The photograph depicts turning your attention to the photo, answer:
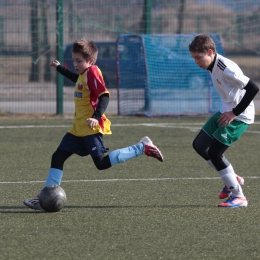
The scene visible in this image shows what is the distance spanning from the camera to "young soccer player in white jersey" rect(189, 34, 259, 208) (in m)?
6.84

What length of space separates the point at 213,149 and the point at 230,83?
62cm

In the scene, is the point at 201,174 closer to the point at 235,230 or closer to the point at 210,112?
the point at 235,230

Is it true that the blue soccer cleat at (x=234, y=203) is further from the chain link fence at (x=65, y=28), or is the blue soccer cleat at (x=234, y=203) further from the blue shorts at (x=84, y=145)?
the chain link fence at (x=65, y=28)

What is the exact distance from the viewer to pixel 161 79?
16.7m

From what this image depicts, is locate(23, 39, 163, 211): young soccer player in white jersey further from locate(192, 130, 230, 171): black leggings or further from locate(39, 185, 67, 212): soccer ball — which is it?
locate(192, 130, 230, 171): black leggings

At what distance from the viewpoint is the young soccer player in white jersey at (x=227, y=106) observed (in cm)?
684

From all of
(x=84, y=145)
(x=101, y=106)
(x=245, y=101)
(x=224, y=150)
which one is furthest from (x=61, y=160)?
(x=245, y=101)

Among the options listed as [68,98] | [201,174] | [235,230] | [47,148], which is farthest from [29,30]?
[235,230]

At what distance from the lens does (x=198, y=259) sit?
512cm

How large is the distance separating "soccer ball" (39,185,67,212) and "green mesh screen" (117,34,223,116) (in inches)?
384

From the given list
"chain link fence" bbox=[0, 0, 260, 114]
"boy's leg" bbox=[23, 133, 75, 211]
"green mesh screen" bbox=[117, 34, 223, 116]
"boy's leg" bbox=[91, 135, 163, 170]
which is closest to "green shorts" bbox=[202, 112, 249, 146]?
"boy's leg" bbox=[91, 135, 163, 170]

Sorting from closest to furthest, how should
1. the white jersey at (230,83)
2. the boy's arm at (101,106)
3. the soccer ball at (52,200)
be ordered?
1. the soccer ball at (52,200)
2. the boy's arm at (101,106)
3. the white jersey at (230,83)

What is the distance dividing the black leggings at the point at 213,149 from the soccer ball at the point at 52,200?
1386 millimetres

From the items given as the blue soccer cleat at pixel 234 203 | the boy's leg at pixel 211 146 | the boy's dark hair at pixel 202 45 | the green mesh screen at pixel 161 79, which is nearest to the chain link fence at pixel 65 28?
the green mesh screen at pixel 161 79
